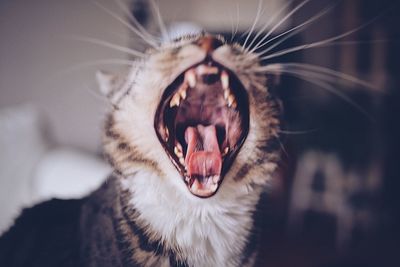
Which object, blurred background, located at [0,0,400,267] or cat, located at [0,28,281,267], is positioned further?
blurred background, located at [0,0,400,267]

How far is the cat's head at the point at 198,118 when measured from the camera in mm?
361

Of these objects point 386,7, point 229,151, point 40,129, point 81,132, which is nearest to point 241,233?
point 229,151

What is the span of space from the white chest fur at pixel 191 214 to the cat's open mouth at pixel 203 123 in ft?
0.14

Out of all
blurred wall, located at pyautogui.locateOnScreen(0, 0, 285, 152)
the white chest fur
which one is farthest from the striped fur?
blurred wall, located at pyautogui.locateOnScreen(0, 0, 285, 152)

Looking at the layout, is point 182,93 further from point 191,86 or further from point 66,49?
point 66,49

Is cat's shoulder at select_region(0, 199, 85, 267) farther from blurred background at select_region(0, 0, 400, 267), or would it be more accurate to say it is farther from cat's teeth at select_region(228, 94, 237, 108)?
cat's teeth at select_region(228, 94, 237, 108)

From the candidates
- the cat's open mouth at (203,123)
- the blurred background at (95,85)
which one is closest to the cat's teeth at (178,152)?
the cat's open mouth at (203,123)

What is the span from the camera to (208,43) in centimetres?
36

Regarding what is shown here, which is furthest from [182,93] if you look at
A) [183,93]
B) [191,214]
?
[191,214]

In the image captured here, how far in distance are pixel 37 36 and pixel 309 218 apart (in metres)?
1.01

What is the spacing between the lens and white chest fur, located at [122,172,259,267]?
0.41m

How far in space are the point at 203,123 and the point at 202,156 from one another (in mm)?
41

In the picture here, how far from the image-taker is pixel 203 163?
1.16ft

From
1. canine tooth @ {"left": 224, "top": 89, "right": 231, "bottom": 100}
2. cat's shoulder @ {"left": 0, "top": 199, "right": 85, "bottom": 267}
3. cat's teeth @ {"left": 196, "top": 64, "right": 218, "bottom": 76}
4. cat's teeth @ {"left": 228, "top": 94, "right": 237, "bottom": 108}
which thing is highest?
cat's teeth @ {"left": 196, "top": 64, "right": 218, "bottom": 76}
